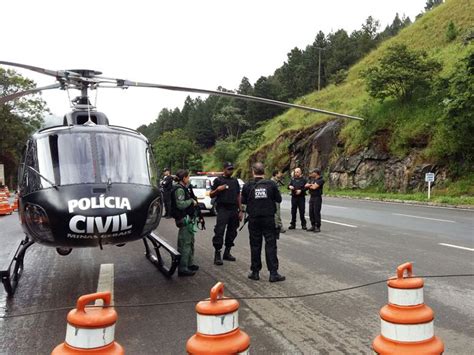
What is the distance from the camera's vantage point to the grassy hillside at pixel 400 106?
28.9 meters

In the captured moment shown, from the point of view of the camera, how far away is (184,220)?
7.46m

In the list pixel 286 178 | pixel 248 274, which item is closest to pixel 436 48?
pixel 286 178

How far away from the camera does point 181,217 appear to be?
7.44 meters

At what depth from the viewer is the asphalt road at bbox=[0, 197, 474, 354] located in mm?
4578

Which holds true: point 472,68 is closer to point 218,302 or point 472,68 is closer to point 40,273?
point 40,273

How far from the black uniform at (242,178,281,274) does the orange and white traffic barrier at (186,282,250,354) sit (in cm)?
408

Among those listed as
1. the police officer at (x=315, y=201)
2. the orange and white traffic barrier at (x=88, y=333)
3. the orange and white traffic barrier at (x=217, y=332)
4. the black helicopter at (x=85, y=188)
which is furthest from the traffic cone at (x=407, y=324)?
the police officer at (x=315, y=201)

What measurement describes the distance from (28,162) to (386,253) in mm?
6671

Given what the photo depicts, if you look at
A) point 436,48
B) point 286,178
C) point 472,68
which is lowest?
point 286,178

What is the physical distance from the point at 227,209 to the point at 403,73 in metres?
24.2

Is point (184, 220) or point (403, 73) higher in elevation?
point (403, 73)

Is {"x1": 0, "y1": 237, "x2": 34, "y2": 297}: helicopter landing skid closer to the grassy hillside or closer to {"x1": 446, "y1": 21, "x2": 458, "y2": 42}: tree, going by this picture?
the grassy hillside

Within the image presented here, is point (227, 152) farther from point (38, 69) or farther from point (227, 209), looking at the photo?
point (38, 69)

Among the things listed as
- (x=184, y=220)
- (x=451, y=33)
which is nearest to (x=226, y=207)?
(x=184, y=220)
